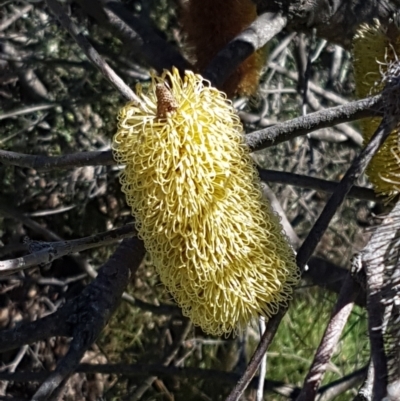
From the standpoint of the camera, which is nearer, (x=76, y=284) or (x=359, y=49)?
(x=359, y=49)

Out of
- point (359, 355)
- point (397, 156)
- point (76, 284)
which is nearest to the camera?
point (397, 156)

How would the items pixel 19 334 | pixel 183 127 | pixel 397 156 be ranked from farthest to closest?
pixel 19 334 < pixel 397 156 < pixel 183 127

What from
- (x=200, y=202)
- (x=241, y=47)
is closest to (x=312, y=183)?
(x=241, y=47)

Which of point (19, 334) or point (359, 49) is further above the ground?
point (359, 49)

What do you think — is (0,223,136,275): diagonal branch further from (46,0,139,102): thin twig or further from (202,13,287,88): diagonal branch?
(202,13,287,88): diagonal branch

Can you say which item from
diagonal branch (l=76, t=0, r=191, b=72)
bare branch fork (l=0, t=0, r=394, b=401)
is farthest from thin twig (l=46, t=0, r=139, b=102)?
diagonal branch (l=76, t=0, r=191, b=72)

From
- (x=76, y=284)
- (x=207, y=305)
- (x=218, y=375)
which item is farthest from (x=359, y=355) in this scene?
(x=207, y=305)

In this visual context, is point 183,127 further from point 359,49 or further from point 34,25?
point 34,25

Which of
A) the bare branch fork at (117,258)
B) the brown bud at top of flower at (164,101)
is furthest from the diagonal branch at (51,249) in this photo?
the brown bud at top of flower at (164,101)
